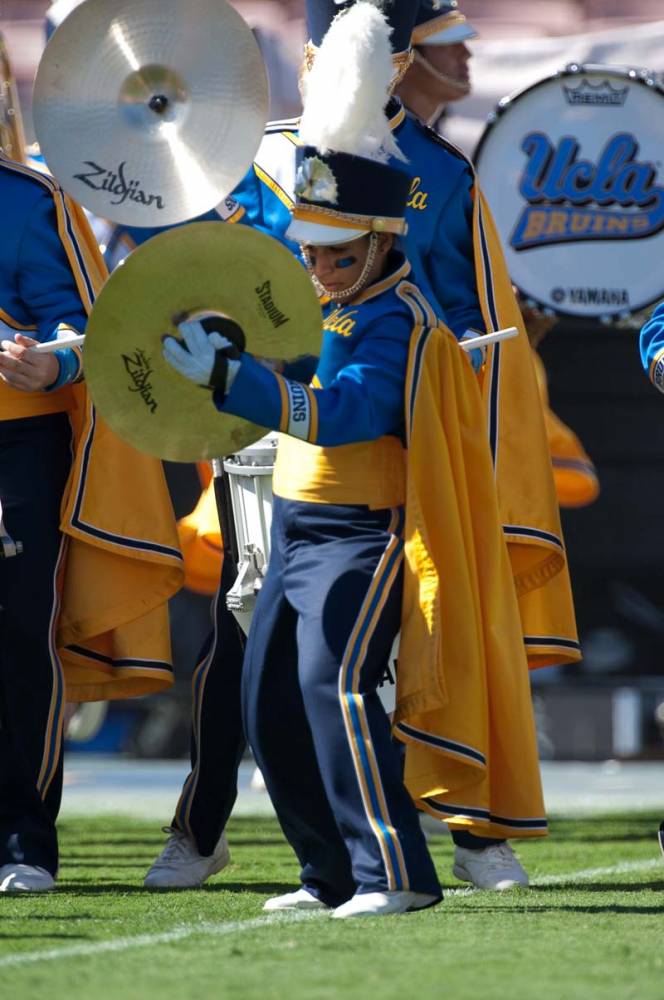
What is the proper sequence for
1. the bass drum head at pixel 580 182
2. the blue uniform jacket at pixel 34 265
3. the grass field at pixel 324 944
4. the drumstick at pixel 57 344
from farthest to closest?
the bass drum head at pixel 580 182 → the blue uniform jacket at pixel 34 265 → the drumstick at pixel 57 344 → the grass field at pixel 324 944

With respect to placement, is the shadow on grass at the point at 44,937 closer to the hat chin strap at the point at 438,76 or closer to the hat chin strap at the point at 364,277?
the hat chin strap at the point at 364,277

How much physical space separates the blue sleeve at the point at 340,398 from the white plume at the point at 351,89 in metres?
0.39

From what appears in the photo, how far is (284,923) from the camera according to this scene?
419 cm

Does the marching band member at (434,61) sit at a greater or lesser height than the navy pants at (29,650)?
greater

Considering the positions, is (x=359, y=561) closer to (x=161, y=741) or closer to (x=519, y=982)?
(x=519, y=982)

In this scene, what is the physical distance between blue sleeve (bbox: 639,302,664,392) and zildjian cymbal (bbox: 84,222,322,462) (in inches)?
44.2

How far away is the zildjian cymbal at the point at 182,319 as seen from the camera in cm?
406

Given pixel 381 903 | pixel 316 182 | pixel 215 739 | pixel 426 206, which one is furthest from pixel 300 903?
pixel 426 206

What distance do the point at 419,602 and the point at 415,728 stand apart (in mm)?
279

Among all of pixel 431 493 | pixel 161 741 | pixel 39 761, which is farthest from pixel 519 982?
pixel 161 741

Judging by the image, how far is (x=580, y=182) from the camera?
307 inches

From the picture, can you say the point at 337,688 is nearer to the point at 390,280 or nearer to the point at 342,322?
the point at 342,322

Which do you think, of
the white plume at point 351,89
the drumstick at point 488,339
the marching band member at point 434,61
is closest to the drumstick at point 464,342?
the drumstick at point 488,339

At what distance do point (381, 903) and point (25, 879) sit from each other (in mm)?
1021
